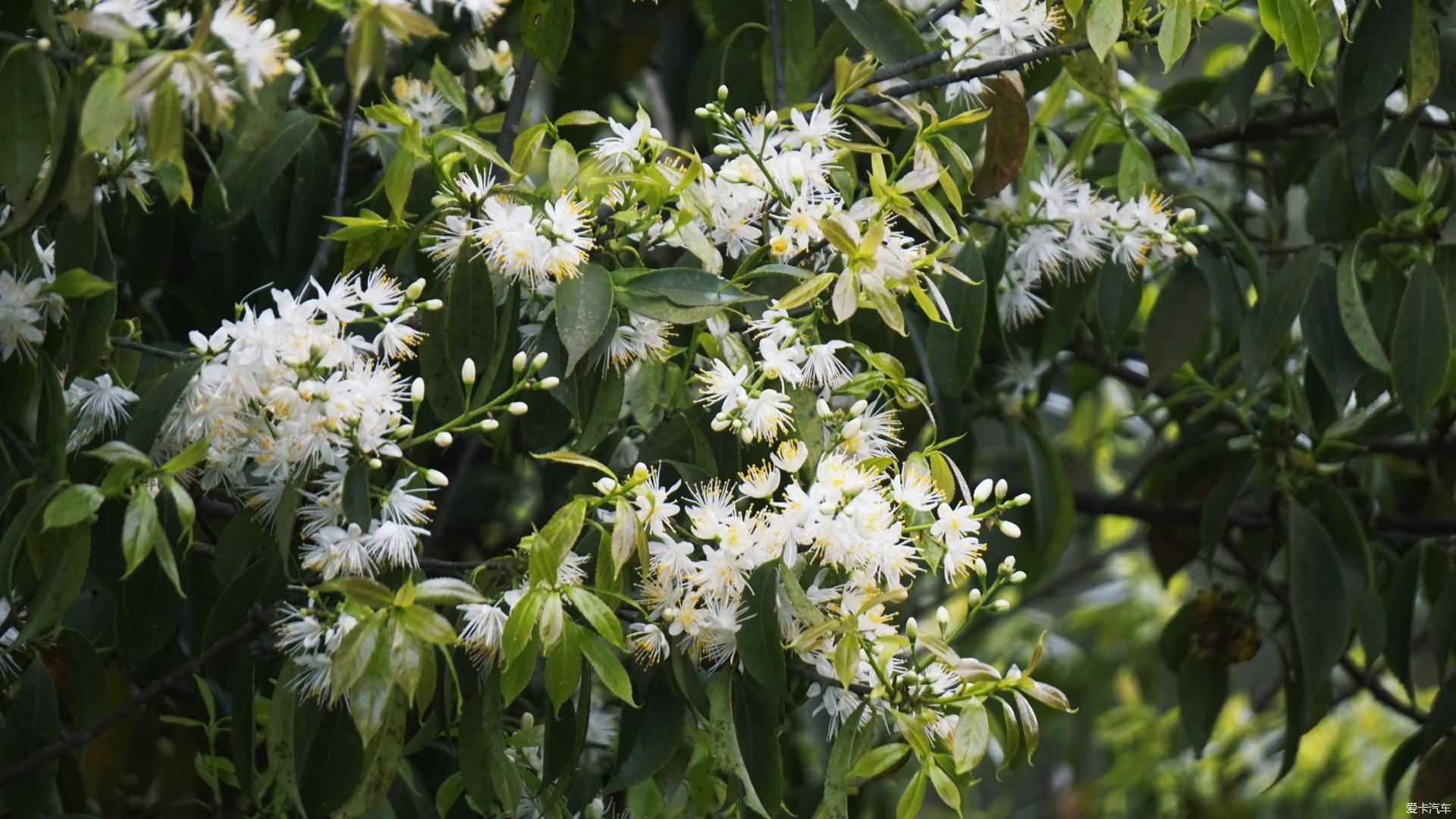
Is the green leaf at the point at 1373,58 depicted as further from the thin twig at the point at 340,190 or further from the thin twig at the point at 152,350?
the thin twig at the point at 152,350

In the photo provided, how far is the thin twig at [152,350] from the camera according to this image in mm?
858

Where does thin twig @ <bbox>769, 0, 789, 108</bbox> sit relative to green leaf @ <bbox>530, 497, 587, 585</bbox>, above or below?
above

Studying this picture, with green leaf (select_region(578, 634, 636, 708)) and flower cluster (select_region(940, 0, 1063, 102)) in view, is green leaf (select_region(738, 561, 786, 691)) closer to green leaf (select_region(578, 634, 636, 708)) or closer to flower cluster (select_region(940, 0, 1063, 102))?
green leaf (select_region(578, 634, 636, 708))

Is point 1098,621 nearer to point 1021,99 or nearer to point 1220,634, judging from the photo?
point 1220,634

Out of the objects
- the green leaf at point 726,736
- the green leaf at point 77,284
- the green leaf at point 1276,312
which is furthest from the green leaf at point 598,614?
the green leaf at point 1276,312

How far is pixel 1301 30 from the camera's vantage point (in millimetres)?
967

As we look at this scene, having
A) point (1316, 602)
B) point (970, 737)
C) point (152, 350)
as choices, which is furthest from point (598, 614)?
point (1316, 602)

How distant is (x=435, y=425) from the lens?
1.02 meters

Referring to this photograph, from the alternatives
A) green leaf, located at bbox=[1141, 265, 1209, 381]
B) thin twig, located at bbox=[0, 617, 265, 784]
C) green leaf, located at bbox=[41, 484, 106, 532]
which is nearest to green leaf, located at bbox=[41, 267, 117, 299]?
green leaf, located at bbox=[41, 484, 106, 532]

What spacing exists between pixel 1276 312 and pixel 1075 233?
218mm

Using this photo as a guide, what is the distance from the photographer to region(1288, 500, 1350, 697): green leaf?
129cm

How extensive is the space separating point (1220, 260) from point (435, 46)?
2.74 ft

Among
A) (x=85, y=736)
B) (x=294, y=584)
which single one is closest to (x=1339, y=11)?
(x=294, y=584)

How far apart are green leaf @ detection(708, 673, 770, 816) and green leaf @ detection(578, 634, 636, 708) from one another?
0.29 feet
